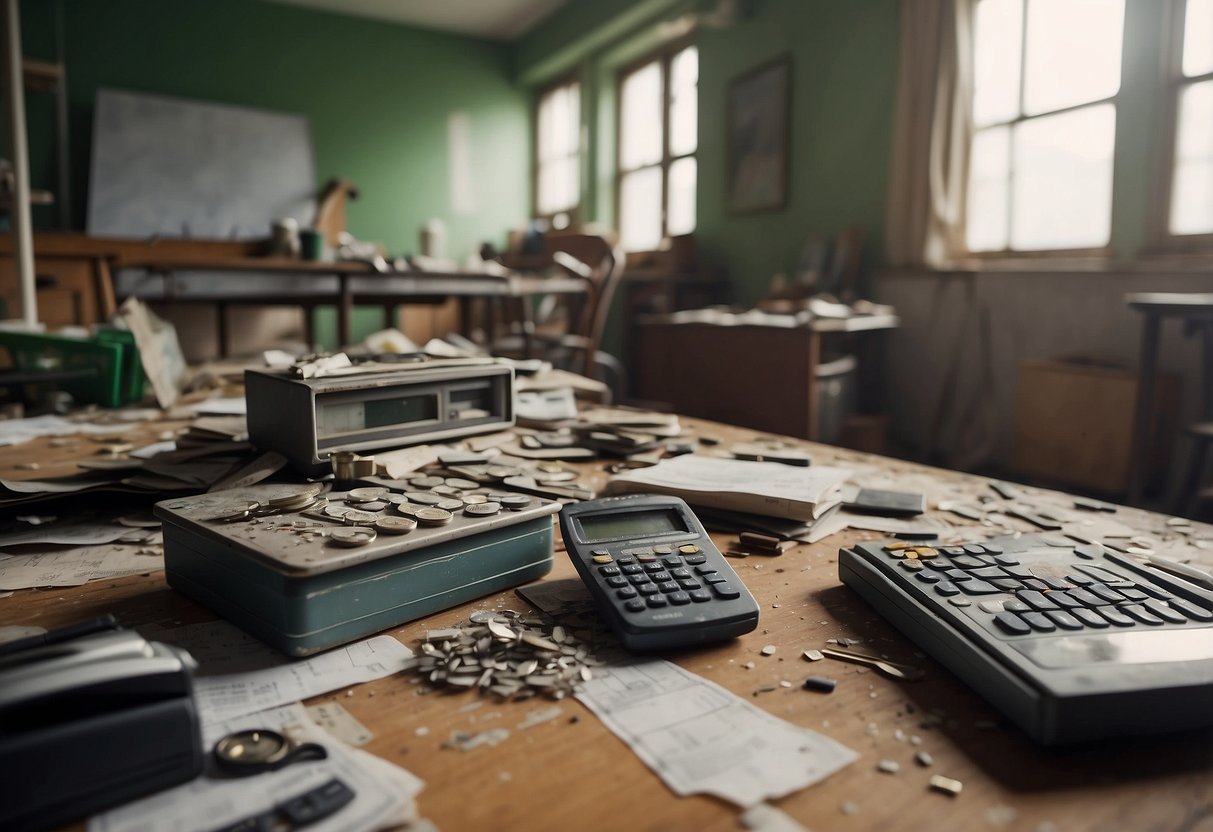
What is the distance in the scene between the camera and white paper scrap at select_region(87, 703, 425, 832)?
1.20 ft

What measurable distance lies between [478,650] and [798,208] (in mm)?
4477

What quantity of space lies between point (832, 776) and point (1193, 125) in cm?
353

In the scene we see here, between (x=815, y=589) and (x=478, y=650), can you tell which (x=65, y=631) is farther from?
(x=815, y=589)

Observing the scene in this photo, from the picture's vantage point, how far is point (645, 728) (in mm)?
458

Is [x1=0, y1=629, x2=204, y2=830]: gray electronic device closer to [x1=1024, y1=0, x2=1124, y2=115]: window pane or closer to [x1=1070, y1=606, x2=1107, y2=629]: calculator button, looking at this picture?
[x1=1070, y1=606, x2=1107, y2=629]: calculator button

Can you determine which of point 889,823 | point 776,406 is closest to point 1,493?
point 889,823

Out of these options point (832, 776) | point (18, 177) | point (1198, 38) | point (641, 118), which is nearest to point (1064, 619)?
point (832, 776)

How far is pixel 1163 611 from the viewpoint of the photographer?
1.73 feet

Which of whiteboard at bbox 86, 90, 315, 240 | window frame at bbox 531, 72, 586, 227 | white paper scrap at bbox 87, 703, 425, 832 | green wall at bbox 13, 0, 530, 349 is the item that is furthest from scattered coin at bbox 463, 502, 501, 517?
green wall at bbox 13, 0, 530, 349

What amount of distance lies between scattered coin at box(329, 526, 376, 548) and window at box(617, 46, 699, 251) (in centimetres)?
515

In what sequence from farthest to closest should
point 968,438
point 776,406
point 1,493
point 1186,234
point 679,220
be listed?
point 679,220
point 968,438
point 776,406
point 1186,234
point 1,493

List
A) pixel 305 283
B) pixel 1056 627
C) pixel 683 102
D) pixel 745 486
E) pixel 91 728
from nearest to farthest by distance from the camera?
pixel 91 728, pixel 1056 627, pixel 745 486, pixel 305 283, pixel 683 102

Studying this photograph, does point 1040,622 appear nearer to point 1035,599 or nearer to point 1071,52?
point 1035,599

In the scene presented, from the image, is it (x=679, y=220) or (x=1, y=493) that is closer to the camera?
(x=1, y=493)
